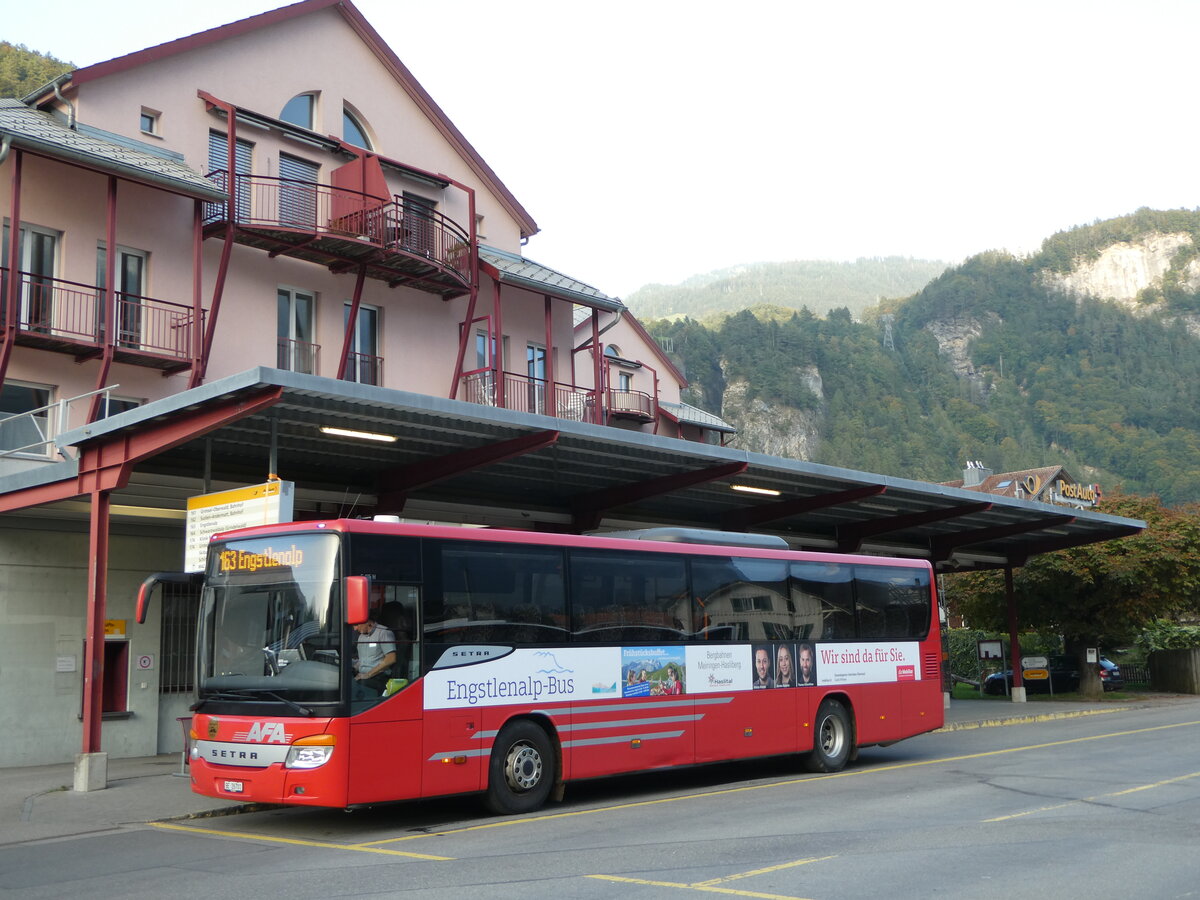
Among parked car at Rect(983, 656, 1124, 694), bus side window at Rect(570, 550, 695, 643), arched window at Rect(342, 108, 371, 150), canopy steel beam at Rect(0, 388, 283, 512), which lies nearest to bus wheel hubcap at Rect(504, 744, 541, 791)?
bus side window at Rect(570, 550, 695, 643)

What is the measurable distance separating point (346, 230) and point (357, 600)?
15375mm

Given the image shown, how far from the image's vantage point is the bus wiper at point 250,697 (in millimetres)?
11414

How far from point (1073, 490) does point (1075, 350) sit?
3881 inches

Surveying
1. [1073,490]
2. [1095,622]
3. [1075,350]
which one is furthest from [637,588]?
[1075,350]

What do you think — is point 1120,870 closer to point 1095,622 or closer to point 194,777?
point 194,777

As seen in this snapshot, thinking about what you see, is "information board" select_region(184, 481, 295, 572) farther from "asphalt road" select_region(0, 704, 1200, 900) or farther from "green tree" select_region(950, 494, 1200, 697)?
"green tree" select_region(950, 494, 1200, 697)

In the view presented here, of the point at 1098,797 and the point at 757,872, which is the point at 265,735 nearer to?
the point at 757,872

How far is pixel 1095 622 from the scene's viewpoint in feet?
121

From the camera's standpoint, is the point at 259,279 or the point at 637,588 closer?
the point at 637,588

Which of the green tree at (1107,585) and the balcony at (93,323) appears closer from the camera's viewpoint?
the balcony at (93,323)

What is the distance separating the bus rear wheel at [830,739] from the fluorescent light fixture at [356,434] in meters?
7.25

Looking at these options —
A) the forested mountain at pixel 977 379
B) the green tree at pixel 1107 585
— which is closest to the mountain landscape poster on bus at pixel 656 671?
the green tree at pixel 1107 585

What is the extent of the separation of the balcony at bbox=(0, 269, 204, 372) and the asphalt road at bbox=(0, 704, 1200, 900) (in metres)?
10.8

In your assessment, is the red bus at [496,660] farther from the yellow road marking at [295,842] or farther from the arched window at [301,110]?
the arched window at [301,110]
